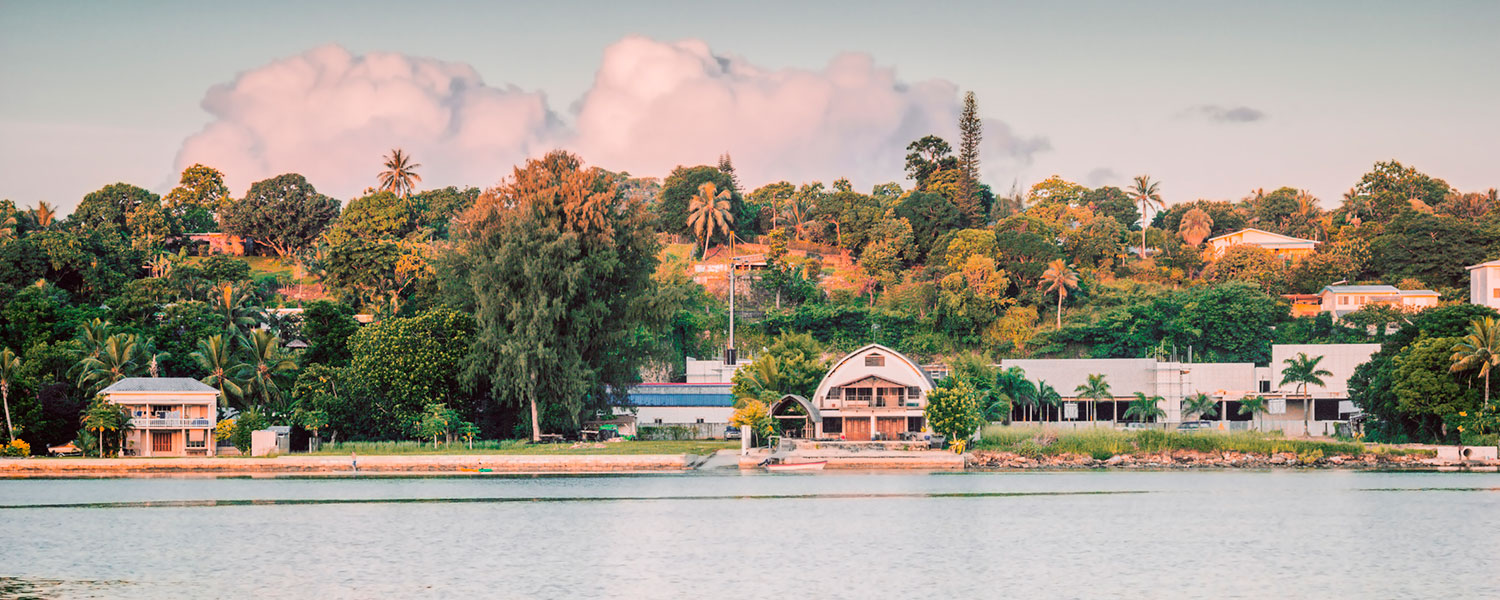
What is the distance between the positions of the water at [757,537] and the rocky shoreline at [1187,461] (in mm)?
3657

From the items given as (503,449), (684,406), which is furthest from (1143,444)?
(503,449)

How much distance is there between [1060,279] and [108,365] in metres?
65.0

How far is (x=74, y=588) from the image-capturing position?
29734 mm

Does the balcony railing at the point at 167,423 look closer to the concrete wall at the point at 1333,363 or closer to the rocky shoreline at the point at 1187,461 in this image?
the rocky shoreline at the point at 1187,461

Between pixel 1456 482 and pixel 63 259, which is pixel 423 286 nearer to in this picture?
pixel 63 259

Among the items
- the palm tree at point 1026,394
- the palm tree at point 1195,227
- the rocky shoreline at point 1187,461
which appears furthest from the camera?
the palm tree at point 1195,227

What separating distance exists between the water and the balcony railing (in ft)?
14.6

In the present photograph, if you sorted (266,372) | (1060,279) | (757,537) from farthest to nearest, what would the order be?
(1060,279)
(266,372)
(757,537)

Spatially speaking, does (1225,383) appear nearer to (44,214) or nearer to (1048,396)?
(1048,396)

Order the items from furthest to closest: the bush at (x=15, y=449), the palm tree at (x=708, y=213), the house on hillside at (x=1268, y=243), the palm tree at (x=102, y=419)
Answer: the palm tree at (x=708, y=213)
the house on hillside at (x=1268, y=243)
the palm tree at (x=102, y=419)
the bush at (x=15, y=449)

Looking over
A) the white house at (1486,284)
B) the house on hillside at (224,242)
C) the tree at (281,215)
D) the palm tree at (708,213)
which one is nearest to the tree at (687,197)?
the palm tree at (708,213)

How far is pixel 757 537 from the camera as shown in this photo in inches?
1497

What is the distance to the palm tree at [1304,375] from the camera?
254 ft

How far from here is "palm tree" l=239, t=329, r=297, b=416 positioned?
204 ft
